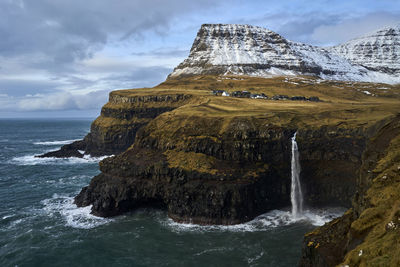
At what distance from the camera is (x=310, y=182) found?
55188 millimetres

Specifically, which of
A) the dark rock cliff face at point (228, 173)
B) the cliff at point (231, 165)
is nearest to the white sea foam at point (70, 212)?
the cliff at point (231, 165)

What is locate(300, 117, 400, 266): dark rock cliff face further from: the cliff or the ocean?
the cliff

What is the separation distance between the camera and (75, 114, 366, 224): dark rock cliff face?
48.4 metres

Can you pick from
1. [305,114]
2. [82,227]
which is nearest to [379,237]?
[82,227]

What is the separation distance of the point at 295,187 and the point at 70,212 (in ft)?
137

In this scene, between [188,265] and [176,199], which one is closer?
[188,265]

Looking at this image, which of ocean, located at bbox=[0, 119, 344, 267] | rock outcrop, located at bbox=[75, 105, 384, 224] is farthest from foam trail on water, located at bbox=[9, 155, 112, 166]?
rock outcrop, located at bbox=[75, 105, 384, 224]

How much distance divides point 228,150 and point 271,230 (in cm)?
1643

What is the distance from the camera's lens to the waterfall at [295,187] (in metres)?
51.3

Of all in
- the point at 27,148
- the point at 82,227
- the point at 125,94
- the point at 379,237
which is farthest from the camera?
the point at 27,148

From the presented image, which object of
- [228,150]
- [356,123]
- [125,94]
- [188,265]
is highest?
[125,94]

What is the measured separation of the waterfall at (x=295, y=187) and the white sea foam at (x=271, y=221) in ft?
3.43

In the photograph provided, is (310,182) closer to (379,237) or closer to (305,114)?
(305,114)

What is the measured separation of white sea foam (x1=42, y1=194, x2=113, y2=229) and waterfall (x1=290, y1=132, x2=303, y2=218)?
32450 mm
